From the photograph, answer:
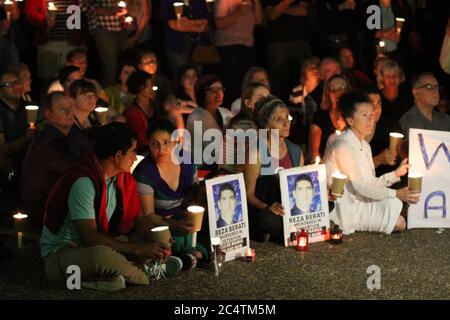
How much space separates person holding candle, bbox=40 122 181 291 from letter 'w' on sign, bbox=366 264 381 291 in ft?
4.80

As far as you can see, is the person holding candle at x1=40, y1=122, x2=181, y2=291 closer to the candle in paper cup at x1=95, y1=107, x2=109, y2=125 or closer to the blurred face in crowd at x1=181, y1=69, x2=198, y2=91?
Result: the candle in paper cup at x1=95, y1=107, x2=109, y2=125

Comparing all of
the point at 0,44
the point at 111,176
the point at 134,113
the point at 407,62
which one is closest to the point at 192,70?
the point at 134,113

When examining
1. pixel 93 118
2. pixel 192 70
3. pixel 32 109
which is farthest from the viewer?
pixel 192 70

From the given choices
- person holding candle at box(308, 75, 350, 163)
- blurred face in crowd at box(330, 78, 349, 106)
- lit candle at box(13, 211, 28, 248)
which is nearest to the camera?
lit candle at box(13, 211, 28, 248)

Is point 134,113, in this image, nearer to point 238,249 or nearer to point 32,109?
point 32,109

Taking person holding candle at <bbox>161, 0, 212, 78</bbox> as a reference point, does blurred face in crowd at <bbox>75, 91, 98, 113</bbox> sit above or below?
below

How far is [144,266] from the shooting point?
7.01 meters

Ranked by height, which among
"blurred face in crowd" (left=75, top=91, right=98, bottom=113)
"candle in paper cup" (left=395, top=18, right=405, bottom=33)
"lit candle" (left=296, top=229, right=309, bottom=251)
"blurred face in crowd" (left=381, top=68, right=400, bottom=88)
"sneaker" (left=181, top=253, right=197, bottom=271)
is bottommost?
"lit candle" (left=296, top=229, right=309, bottom=251)

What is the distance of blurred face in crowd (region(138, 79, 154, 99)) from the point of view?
10.3 m

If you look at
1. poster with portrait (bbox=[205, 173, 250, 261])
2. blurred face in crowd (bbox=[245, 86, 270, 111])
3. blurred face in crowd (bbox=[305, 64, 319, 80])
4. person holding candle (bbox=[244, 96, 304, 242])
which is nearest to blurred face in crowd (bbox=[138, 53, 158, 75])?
blurred face in crowd (bbox=[305, 64, 319, 80])

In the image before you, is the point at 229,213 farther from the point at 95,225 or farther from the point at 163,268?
the point at 95,225

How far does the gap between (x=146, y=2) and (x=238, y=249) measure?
203 inches

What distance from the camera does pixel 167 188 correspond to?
25.1 ft

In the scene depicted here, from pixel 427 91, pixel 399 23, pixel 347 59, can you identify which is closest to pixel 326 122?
pixel 427 91
